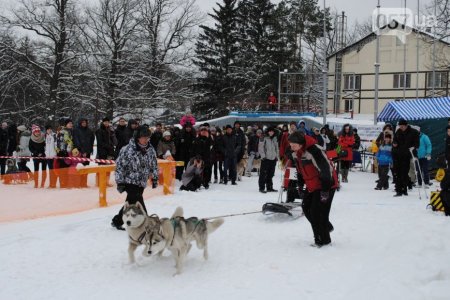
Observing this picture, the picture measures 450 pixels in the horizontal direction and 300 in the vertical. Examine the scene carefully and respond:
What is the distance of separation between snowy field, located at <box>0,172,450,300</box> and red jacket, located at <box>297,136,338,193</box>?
0.92 metres

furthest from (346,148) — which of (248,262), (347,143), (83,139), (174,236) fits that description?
(174,236)

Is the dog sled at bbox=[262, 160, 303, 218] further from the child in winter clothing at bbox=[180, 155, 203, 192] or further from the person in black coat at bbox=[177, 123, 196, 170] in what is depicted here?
the person in black coat at bbox=[177, 123, 196, 170]

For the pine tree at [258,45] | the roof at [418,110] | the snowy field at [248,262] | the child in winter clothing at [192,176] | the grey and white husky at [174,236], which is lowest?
the snowy field at [248,262]

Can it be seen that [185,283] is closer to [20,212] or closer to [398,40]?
[20,212]

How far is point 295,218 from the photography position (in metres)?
8.45

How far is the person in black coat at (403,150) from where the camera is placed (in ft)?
36.2

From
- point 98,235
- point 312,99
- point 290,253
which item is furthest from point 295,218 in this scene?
point 312,99

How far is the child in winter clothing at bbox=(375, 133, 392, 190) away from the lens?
42.0ft

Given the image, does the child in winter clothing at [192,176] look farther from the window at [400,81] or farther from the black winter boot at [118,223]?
the window at [400,81]

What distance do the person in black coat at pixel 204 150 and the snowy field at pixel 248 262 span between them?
12.2ft

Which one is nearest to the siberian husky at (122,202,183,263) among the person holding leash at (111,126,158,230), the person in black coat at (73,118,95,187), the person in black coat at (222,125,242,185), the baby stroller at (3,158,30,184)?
the person holding leash at (111,126,158,230)

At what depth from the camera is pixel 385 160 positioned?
1279 centimetres

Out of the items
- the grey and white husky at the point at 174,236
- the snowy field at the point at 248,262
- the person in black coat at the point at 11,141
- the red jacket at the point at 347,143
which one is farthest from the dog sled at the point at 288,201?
the person in black coat at the point at 11,141

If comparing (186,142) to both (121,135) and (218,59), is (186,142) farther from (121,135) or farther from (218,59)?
(218,59)
